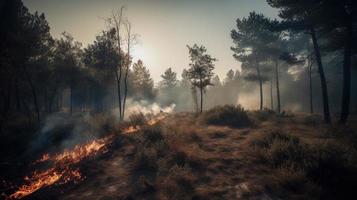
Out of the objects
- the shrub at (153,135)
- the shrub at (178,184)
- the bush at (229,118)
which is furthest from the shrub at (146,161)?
the bush at (229,118)

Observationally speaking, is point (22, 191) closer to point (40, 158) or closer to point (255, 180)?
point (40, 158)

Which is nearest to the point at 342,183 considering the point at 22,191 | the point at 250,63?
the point at 22,191

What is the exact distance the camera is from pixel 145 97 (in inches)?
2788

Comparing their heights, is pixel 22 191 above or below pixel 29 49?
below

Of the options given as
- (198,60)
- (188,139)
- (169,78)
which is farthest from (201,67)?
(169,78)

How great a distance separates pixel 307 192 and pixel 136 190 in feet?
17.6

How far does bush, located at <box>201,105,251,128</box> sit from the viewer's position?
68.3 ft

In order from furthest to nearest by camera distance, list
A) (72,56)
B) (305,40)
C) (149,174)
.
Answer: (305,40)
(72,56)
(149,174)

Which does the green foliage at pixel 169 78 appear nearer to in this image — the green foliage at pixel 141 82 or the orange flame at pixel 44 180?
the green foliage at pixel 141 82


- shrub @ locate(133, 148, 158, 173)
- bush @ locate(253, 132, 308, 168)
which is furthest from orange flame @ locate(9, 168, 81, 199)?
bush @ locate(253, 132, 308, 168)

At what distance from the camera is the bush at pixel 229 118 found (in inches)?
819

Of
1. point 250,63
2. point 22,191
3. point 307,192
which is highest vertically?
point 250,63

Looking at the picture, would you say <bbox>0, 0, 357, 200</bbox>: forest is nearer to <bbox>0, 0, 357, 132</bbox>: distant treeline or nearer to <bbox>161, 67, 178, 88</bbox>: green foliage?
<bbox>0, 0, 357, 132</bbox>: distant treeline

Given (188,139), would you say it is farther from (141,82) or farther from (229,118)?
(141,82)
